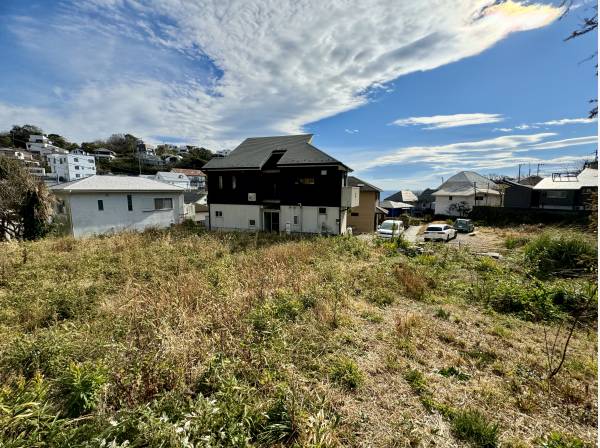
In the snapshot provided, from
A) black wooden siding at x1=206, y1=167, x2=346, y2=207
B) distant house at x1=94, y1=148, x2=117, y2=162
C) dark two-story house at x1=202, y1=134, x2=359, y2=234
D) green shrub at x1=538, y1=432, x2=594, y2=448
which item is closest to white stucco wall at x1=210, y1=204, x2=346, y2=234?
dark two-story house at x1=202, y1=134, x2=359, y2=234

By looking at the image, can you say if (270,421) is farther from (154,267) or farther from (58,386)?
(154,267)

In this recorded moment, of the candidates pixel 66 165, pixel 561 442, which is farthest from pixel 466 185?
pixel 66 165

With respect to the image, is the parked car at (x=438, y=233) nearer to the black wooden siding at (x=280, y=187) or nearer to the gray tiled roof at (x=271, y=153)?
the black wooden siding at (x=280, y=187)

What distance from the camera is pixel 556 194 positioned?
24.0 metres

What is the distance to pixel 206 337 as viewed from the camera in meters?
3.92

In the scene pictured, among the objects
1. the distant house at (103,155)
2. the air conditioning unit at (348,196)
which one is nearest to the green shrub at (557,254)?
the air conditioning unit at (348,196)

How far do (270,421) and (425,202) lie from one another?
46797 millimetres

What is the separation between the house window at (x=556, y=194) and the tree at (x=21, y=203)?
3983cm

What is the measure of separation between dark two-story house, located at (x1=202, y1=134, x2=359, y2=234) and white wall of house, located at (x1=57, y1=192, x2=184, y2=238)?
3627 mm

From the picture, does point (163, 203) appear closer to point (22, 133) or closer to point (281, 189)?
point (281, 189)

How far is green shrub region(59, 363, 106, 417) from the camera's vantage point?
2559mm

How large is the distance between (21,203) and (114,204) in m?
4.11

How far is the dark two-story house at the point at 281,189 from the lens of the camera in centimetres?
1591

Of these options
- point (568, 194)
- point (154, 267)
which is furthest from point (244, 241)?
point (568, 194)
